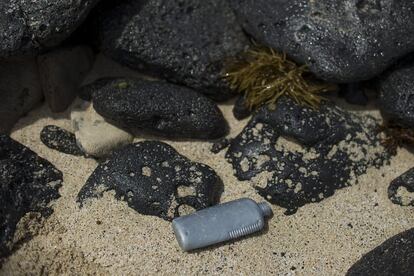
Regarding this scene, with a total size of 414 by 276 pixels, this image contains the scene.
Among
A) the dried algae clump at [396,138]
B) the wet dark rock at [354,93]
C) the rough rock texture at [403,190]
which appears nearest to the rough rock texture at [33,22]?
the wet dark rock at [354,93]

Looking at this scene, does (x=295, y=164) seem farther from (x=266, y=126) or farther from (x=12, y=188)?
(x=12, y=188)

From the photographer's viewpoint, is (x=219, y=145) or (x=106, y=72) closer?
(x=219, y=145)

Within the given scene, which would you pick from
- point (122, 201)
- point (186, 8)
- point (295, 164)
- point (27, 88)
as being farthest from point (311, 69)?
point (27, 88)

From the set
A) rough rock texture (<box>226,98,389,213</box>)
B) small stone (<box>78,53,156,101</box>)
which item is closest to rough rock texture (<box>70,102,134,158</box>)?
small stone (<box>78,53,156,101</box>)

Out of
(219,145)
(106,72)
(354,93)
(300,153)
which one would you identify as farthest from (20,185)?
(354,93)

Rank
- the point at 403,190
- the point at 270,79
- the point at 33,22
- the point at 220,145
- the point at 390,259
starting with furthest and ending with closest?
the point at 270,79 < the point at 220,145 < the point at 403,190 < the point at 33,22 < the point at 390,259

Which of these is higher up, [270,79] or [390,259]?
[270,79]

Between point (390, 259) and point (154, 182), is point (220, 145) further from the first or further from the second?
point (390, 259)
